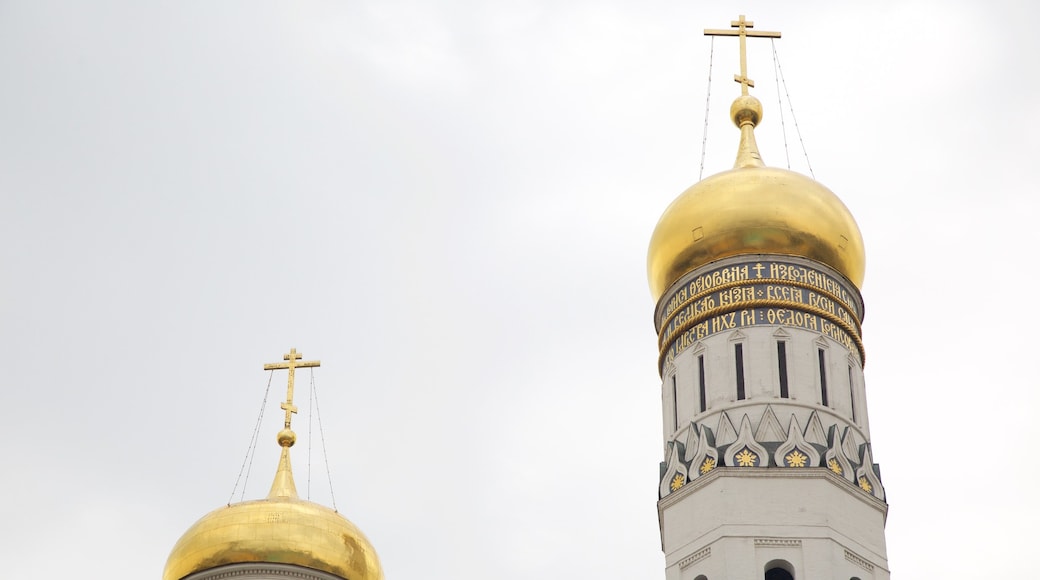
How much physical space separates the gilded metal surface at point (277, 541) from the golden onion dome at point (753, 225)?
19.0 feet

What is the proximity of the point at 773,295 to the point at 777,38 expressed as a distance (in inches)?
214

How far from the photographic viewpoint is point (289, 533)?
31.5 meters

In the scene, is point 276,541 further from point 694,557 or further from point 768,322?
point 768,322

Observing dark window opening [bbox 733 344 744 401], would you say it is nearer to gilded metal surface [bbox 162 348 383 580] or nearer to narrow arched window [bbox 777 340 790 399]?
narrow arched window [bbox 777 340 790 399]

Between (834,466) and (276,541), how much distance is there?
823 centimetres

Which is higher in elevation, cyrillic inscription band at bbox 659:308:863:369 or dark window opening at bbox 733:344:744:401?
cyrillic inscription band at bbox 659:308:863:369

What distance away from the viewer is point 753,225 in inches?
1140

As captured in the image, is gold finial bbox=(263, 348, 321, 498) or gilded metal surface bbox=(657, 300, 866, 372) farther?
gold finial bbox=(263, 348, 321, 498)

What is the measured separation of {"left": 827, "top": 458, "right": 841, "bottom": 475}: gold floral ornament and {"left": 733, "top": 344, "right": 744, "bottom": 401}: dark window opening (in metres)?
1.36

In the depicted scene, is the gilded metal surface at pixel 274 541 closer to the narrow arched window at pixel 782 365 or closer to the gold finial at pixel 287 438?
the gold finial at pixel 287 438

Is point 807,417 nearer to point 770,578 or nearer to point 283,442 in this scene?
point 770,578

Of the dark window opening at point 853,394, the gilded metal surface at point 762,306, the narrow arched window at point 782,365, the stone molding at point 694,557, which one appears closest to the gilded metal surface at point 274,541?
the gilded metal surface at point 762,306

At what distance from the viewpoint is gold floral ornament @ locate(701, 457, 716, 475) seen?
1077 inches

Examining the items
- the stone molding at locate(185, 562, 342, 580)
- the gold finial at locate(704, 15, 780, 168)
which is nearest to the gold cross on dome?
the gold finial at locate(704, 15, 780, 168)
